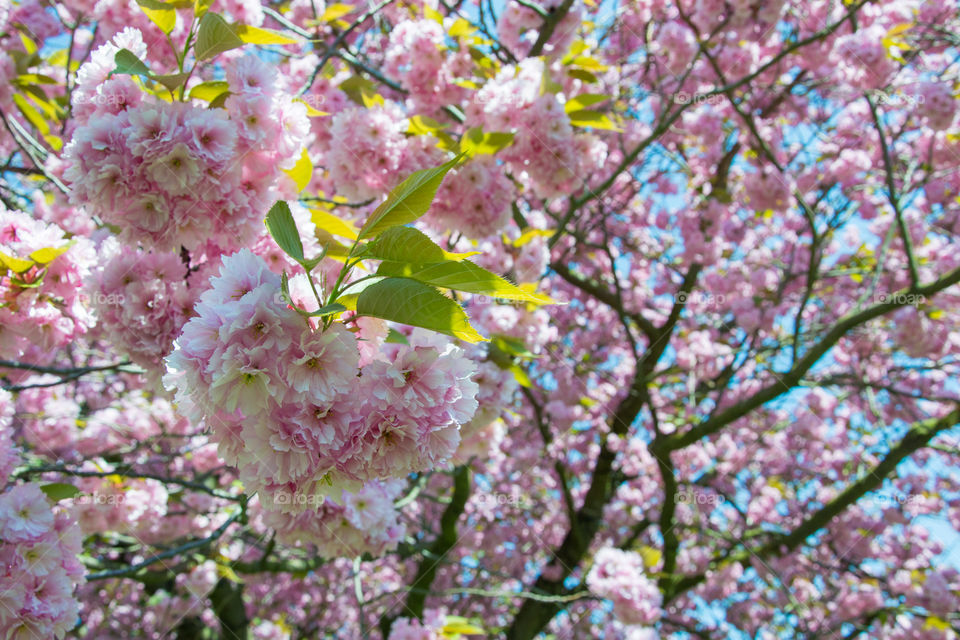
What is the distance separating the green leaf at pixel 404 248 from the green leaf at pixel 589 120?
170cm

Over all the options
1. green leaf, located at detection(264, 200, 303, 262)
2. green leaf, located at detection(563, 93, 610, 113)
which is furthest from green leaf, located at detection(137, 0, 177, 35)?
green leaf, located at detection(563, 93, 610, 113)

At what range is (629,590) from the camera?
3879 mm

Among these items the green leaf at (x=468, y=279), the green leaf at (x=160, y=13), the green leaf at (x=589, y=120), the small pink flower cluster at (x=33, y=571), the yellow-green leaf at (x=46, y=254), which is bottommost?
the small pink flower cluster at (x=33, y=571)

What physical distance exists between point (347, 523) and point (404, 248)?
1.52 metres

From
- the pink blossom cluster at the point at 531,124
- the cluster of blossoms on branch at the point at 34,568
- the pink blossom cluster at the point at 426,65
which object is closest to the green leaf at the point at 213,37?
the pink blossom cluster at the point at 531,124

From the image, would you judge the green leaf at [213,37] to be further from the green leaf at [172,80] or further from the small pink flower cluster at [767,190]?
the small pink flower cluster at [767,190]

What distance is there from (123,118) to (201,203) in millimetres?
265

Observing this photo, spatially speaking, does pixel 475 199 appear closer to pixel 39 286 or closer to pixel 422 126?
pixel 422 126

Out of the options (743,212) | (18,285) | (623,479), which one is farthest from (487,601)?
(18,285)

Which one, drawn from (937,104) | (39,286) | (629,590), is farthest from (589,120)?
(937,104)

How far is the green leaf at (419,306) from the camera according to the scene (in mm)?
941

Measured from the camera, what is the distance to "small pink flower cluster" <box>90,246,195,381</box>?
1.52 meters

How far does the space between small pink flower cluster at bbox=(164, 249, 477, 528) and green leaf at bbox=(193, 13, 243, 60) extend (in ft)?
2.68

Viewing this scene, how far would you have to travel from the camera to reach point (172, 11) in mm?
1620
